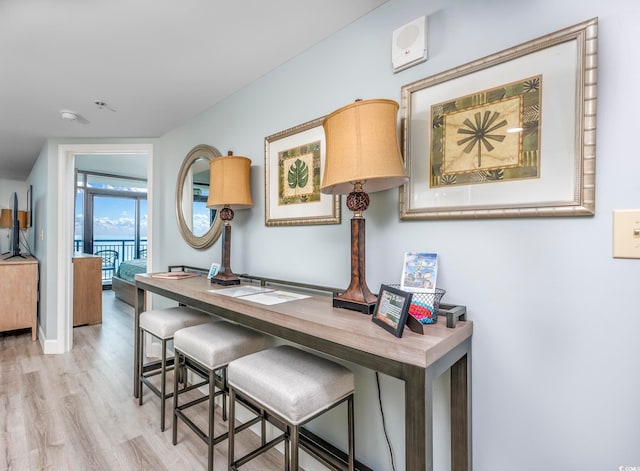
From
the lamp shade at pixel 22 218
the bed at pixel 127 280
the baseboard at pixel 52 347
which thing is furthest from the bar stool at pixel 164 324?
the lamp shade at pixel 22 218

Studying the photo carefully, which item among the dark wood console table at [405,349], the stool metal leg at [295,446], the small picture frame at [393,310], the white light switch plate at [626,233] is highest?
the white light switch plate at [626,233]

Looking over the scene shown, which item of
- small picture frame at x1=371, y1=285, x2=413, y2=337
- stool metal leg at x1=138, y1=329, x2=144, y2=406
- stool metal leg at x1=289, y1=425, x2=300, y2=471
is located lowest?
stool metal leg at x1=138, y1=329, x2=144, y2=406

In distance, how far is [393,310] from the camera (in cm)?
95

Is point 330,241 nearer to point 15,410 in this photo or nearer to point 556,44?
point 556,44

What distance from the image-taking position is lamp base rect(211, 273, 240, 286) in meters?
A: 1.88

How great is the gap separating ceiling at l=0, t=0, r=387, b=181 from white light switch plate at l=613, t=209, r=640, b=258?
123 centimetres

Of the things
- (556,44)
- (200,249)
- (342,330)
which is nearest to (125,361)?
(200,249)

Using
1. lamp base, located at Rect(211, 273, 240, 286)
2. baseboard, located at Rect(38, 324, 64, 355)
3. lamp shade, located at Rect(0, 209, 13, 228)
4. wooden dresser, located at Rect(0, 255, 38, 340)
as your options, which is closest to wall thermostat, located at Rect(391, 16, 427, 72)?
lamp base, located at Rect(211, 273, 240, 286)

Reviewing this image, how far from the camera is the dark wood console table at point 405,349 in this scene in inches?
32.0

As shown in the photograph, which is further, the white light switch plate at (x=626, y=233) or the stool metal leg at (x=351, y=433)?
the stool metal leg at (x=351, y=433)

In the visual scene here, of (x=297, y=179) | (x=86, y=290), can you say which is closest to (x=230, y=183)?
A: (x=297, y=179)

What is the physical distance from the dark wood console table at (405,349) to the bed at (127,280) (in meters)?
4.41

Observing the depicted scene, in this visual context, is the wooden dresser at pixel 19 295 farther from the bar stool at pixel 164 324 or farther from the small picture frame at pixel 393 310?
the small picture frame at pixel 393 310

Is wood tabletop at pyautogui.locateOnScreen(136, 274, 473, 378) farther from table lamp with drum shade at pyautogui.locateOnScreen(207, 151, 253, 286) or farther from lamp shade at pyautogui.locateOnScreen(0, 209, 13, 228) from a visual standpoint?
lamp shade at pyautogui.locateOnScreen(0, 209, 13, 228)
